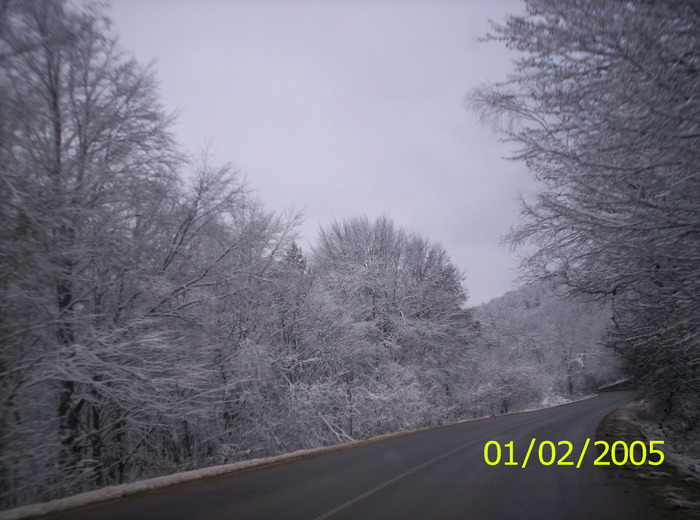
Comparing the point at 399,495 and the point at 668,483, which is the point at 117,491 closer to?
the point at 399,495

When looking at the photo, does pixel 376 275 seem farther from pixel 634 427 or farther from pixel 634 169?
pixel 634 169

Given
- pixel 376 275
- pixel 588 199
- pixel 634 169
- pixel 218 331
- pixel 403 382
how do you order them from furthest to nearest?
pixel 376 275 < pixel 403 382 < pixel 218 331 < pixel 588 199 < pixel 634 169

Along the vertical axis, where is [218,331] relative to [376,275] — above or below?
below

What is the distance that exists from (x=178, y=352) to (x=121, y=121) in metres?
6.29

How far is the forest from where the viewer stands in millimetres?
5219

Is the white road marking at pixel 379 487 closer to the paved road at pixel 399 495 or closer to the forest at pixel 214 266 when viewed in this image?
the paved road at pixel 399 495

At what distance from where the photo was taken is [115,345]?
348 inches

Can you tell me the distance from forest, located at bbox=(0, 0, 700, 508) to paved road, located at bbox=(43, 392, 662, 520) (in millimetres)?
2589

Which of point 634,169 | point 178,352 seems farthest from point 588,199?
point 178,352

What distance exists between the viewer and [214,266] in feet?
42.3

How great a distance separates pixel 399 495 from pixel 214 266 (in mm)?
8999

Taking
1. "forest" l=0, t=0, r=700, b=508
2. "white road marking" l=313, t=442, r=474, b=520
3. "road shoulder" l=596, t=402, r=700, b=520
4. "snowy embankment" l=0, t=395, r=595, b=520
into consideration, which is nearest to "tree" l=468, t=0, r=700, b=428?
"forest" l=0, t=0, r=700, b=508

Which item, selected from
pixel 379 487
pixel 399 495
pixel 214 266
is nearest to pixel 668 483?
pixel 399 495

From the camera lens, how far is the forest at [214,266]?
205 inches
